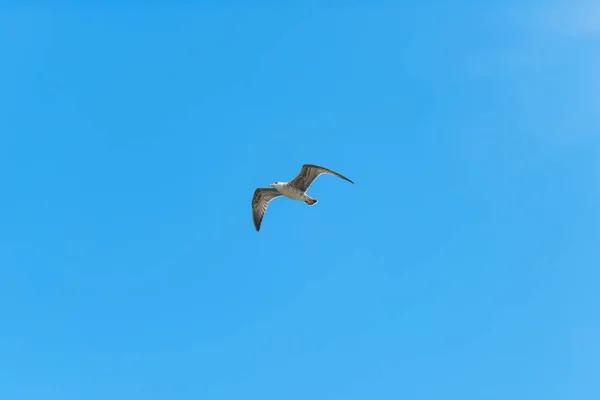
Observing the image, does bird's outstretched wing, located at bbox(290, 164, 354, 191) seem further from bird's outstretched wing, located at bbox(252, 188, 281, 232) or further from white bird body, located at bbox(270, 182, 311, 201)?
bird's outstretched wing, located at bbox(252, 188, 281, 232)

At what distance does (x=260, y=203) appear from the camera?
38.8 m

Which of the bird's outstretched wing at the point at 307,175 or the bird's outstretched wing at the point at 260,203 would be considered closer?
the bird's outstretched wing at the point at 307,175

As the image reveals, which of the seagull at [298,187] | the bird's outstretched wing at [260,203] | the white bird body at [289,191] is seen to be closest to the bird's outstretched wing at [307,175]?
the seagull at [298,187]

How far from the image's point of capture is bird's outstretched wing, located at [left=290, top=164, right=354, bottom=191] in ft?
106

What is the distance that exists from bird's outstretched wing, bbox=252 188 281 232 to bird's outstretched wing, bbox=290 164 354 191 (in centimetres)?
416

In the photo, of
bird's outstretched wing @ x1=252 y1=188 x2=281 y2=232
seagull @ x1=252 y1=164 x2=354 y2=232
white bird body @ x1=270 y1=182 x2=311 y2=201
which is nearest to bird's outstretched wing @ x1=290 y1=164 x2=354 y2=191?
seagull @ x1=252 y1=164 x2=354 y2=232

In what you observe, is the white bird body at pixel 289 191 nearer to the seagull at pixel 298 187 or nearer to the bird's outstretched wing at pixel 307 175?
the seagull at pixel 298 187

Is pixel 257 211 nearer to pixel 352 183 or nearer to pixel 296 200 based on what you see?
pixel 296 200

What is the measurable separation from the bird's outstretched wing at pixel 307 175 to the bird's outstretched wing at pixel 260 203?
13.6ft

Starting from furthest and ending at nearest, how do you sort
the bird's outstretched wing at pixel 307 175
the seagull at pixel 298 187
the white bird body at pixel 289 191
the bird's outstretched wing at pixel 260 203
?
the bird's outstretched wing at pixel 260 203
the white bird body at pixel 289 191
the seagull at pixel 298 187
the bird's outstretched wing at pixel 307 175

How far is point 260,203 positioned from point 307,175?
6.14 m

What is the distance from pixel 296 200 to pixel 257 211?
14.9 feet

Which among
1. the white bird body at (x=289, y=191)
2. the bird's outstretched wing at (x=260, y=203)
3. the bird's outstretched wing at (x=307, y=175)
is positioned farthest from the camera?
the bird's outstretched wing at (x=260, y=203)

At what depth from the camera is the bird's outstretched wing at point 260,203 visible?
38156 millimetres
